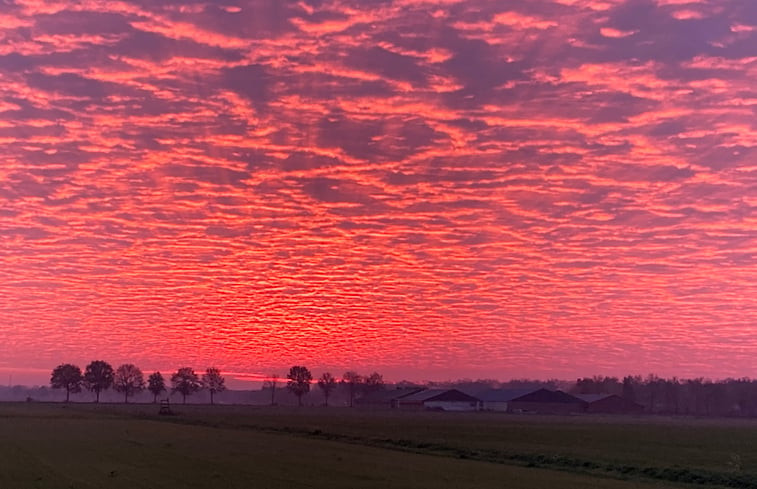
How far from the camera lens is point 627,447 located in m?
58.5

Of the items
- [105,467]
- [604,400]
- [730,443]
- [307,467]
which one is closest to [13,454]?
[105,467]

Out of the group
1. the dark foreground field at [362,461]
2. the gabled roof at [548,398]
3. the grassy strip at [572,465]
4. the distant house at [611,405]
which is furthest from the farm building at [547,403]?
the grassy strip at [572,465]

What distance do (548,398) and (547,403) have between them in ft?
6.01

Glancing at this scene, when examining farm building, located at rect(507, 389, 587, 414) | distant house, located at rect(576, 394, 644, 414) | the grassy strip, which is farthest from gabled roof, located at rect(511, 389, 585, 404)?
the grassy strip

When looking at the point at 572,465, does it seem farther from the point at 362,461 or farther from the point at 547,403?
the point at 547,403

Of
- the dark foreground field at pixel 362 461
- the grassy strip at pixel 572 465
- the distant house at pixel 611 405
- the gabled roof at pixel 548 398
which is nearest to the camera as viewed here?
the dark foreground field at pixel 362 461

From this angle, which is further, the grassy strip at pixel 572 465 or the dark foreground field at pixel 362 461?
the grassy strip at pixel 572 465

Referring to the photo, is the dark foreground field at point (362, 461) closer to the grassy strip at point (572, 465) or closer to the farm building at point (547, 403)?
the grassy strip at point (572, 465)

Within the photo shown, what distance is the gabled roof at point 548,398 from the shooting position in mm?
190375

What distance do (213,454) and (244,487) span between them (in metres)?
16.6

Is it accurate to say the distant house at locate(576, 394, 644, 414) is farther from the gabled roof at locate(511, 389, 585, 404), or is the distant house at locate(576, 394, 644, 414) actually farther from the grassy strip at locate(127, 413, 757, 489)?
the grassy strip at locate(127, 413, 757, 489)

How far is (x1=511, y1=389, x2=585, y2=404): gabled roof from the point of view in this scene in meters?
190

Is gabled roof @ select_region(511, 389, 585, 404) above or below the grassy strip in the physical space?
above

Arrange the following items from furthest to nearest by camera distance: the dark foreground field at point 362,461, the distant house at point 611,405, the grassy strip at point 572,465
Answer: the distant house at point 611,405 < the grassy strip at point 572,465 < the dark foreground field at point 362,461
